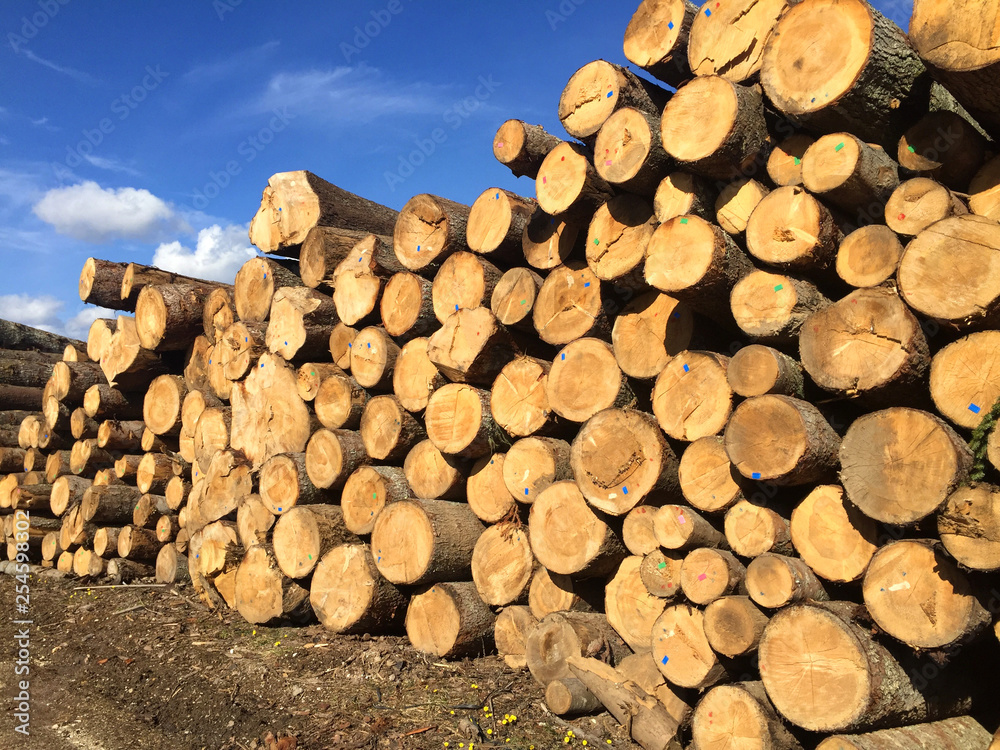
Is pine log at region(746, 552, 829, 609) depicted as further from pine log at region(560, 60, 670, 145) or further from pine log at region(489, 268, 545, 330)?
pine log at region(560, 60, 670, 145)

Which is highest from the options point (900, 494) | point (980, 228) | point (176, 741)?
point (980, 228)

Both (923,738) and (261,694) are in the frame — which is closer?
(923,738)

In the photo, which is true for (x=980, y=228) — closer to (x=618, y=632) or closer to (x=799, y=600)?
(x=799, y=600)

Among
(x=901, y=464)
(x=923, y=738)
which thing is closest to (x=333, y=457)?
(x=901, y=464)

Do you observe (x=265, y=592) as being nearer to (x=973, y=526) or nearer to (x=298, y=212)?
(x=298, y=212)

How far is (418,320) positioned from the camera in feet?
16.0

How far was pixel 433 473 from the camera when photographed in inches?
190

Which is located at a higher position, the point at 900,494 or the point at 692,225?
the point at 692,225

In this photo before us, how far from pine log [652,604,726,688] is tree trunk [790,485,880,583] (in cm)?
59

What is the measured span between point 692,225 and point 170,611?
203 inches

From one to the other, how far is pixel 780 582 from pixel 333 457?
3183 millimetres

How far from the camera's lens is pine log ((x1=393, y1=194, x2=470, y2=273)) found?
15.9ft

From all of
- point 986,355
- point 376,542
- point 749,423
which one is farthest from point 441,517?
point 986,355

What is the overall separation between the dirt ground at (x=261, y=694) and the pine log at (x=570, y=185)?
2699mm
